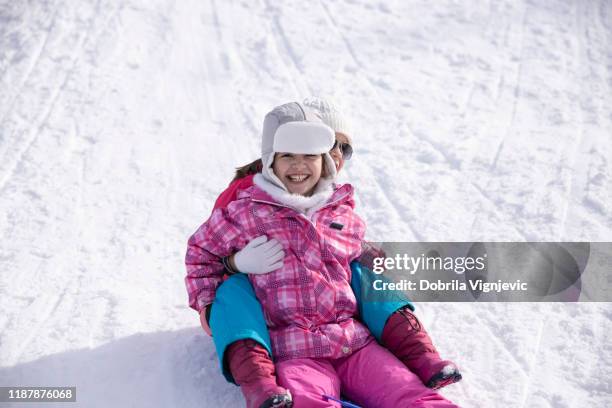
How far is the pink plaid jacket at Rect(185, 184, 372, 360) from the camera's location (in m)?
2.19

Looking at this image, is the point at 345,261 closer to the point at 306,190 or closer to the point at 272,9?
the point at 306,190

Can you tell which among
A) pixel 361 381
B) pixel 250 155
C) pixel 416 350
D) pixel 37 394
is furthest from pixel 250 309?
pixel 250 155

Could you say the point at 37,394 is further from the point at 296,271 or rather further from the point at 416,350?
the point at 416,350

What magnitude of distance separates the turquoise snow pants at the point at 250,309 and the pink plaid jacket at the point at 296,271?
0.04 metres

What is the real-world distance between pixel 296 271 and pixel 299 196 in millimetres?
256

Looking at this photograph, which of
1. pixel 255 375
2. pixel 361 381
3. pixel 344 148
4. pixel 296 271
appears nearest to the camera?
pixel 255 375

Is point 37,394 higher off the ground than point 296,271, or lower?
lower

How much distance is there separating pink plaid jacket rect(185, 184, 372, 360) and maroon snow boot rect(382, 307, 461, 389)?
0.09 meters

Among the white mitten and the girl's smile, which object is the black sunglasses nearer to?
the girl's smile

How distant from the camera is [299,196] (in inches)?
91.7

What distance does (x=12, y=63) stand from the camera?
4742 mm

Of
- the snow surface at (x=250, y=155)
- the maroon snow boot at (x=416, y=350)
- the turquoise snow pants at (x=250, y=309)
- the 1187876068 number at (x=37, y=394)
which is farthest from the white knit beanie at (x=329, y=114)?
the 1187876068 number at (x=37, y=394)

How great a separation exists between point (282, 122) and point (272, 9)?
3.78 m

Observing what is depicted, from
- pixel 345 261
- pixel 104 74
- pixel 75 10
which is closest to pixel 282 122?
pixel 345 261
